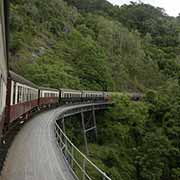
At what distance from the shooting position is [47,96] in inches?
1319

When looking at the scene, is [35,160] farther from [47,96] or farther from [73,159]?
[47,96]

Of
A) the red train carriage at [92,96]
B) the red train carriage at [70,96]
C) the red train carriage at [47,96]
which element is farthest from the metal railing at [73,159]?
the red train carriage at [92,96]

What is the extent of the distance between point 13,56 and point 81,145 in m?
21.1

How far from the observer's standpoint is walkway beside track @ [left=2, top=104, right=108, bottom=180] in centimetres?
875

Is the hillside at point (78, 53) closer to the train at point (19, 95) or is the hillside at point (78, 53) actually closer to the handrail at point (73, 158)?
the train at point (19, 95)

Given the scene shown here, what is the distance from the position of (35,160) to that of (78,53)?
193 feet

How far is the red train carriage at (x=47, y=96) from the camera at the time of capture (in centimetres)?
2998

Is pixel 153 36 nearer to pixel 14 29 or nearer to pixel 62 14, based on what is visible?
pixel 62 14

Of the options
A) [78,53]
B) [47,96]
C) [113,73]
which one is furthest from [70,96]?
[113,73]

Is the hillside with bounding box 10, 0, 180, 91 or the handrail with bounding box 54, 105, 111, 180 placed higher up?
the hillside with bounding box 10, 0, 180, 91

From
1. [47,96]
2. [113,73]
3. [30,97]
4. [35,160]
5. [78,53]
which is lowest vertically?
[35,160]

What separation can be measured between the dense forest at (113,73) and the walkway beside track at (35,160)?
55.8 ft

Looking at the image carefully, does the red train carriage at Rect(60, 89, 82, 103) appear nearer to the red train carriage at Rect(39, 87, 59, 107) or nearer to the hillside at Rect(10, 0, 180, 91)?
the red train carriage at Rect(39, 87, 59, 107)

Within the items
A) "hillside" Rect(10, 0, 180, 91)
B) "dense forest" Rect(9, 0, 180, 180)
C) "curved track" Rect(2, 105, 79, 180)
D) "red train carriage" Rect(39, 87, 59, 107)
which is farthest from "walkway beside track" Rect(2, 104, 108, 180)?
"hillside" Rect(10, 0, 180, 91)
